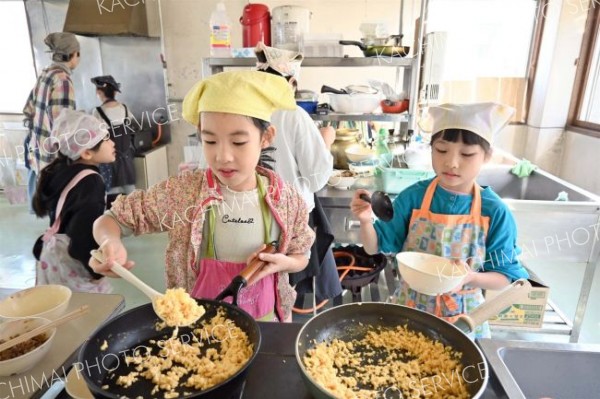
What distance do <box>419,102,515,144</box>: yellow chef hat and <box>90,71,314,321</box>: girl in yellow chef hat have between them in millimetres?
420

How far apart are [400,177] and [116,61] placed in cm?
338

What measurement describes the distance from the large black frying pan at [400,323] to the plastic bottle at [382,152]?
1.26 m

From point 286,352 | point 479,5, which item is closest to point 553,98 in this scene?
point 479,5

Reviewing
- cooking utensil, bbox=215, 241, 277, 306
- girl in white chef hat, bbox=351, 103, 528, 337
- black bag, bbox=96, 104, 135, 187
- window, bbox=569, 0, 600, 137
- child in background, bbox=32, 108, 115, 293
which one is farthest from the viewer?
black bag, bbox=96, 104, 135, 187

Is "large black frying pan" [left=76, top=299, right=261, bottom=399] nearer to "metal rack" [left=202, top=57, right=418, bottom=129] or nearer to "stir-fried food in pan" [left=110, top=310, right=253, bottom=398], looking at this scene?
"stir-fried food in pan" [left=110, top=310, right=253, bottom=398]

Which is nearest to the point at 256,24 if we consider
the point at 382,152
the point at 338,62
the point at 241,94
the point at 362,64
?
the point at 338,62

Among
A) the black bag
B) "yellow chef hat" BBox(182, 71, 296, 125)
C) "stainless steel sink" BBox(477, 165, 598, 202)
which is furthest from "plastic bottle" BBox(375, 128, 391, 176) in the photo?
the black bag

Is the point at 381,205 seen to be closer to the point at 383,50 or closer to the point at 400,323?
the point at 400,323

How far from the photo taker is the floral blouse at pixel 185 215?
0.99 m

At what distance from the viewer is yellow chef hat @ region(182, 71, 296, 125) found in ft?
2.85

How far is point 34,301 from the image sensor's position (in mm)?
918

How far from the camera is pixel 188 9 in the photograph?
3.67 metres

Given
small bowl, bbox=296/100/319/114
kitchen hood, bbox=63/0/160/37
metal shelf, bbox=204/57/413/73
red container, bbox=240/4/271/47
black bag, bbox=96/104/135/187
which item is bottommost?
black bag, bbox=96/104/135/187
